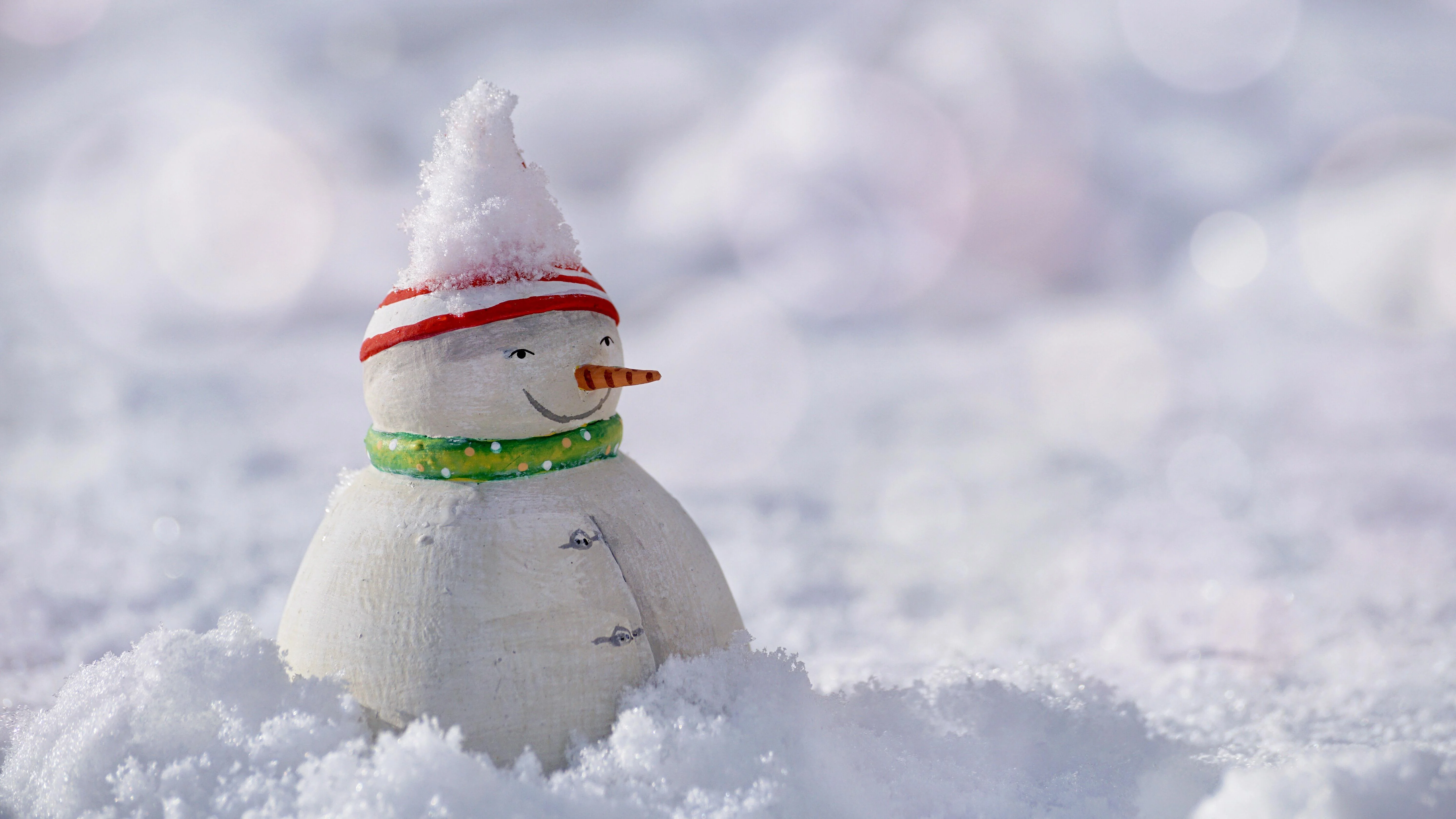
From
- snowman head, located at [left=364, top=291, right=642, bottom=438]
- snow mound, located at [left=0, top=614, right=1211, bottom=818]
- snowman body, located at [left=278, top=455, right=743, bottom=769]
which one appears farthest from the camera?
snowman head, located at [left=364, top=291, right=642, bottom=438]

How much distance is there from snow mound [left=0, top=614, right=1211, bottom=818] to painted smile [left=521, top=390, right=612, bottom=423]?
2.06 ft

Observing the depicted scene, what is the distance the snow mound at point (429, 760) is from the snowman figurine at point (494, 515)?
0.31ft

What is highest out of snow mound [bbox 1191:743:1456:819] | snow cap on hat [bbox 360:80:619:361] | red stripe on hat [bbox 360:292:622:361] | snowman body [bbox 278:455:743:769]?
snow cap on hat [bbox 360:80:619:361]

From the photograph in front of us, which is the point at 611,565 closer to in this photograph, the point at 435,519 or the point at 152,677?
the point at 435,519

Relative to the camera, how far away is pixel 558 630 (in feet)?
7.86

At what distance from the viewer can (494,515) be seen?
8.14 ft

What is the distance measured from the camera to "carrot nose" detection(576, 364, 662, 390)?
257 cm

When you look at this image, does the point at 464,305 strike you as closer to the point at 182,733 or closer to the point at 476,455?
the point at 476,455

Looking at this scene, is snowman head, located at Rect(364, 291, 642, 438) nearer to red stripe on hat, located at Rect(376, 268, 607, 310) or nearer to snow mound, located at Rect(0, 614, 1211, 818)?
red stripe on hat, located at Rect(376, 268, 607, 310)

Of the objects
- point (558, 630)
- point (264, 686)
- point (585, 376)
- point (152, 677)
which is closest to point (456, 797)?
point (558, 630)

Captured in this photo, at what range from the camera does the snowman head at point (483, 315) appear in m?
2.50

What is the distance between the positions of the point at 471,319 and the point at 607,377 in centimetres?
35

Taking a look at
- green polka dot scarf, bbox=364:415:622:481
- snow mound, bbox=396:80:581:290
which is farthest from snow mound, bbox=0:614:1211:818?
snow mound, bbox=396:80:581:290

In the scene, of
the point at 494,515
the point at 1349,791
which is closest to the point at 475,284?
the point at 494,515
